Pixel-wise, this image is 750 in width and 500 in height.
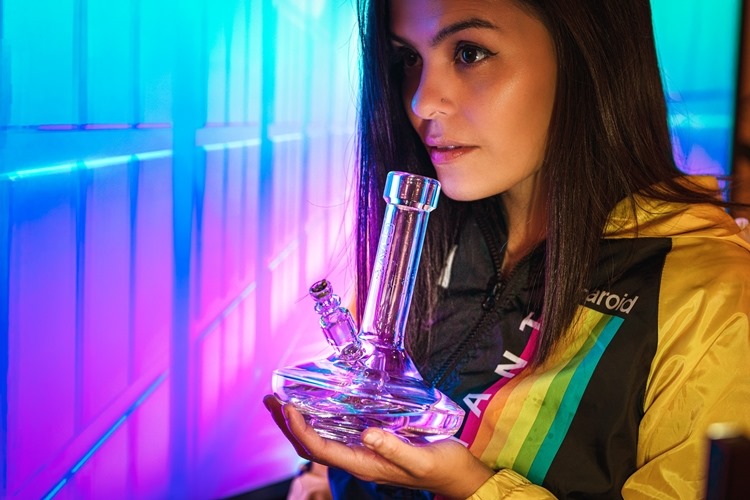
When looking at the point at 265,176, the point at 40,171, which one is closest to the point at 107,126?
the point at 40,171

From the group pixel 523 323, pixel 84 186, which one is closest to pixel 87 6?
pixel 84 186

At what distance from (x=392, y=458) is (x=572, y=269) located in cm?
43

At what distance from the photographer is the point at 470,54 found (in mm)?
1214

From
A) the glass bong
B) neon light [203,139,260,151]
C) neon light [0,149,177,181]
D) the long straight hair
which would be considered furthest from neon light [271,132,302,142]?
the glass bong

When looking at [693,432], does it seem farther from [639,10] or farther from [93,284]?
[93,284]

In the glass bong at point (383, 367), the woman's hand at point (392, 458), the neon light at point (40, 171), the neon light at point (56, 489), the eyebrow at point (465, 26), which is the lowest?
the neon light at point (56, 489)

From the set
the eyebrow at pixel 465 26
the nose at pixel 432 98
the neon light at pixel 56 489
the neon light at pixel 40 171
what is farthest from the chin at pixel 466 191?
the neon light at pixel 56 489

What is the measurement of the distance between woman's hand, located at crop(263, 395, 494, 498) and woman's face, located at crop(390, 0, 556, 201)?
0.43 m

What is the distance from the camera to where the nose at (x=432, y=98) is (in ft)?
3.96

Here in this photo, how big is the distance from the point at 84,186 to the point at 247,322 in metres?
0.82

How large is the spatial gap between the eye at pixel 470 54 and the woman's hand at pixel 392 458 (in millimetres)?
568

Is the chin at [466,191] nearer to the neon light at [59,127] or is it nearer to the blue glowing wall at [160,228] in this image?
the blue glowing wall at [160,228]

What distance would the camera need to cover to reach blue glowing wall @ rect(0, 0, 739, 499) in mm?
833

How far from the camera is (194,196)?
1.39m
